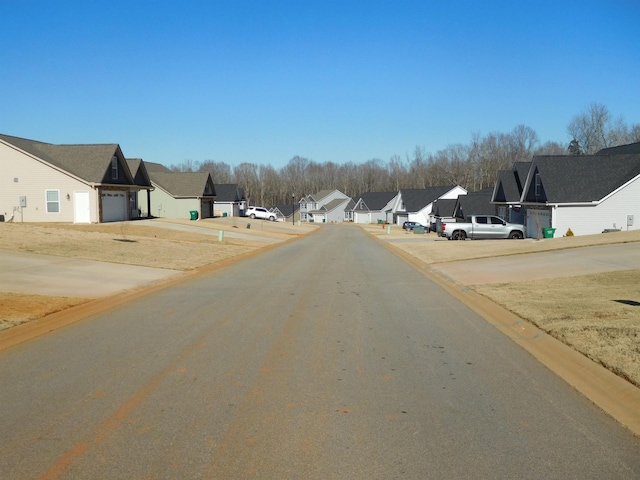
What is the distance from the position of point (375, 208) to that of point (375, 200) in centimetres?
189

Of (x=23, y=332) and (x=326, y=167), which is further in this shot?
(x=326, y=167)

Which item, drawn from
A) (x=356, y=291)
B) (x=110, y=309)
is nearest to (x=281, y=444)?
(x=110, y=309)

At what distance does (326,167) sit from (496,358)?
18473 centimetres

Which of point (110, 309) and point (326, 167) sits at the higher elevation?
point (326, 167)

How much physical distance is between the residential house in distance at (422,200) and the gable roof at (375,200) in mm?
16602

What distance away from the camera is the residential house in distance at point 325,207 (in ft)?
437

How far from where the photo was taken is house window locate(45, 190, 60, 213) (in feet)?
138

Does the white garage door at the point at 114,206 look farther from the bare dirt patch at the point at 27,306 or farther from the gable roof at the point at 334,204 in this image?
the gable roof at the point at 334,204

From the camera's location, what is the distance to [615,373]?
7.43m

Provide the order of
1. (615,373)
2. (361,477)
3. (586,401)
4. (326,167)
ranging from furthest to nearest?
(326,167), (615,373), (586,401), (361,477)

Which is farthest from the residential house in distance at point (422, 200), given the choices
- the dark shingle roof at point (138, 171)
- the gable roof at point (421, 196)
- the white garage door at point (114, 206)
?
the white garage door at point (114, 206)

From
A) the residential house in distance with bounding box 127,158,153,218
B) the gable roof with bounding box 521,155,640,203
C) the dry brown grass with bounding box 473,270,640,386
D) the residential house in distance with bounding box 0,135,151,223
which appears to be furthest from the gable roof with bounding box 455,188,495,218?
the dry brown grass with bounding box 473,270,640,386

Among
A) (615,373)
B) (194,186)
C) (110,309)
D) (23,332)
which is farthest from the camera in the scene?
(194,186)

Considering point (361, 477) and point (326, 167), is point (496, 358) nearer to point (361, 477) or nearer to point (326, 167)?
point (361, 477)
